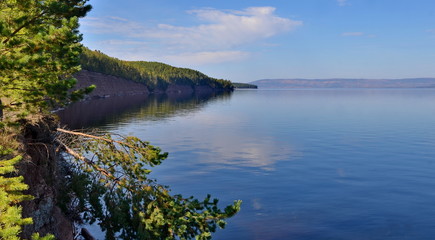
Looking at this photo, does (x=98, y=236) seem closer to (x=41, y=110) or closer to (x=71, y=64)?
(x=41, y=110)

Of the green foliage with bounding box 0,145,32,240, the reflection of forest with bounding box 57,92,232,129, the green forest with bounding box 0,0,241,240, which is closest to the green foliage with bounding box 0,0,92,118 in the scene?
the green forest with bounding box 0,0,241,240

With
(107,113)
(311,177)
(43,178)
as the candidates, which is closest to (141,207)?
(43,178)

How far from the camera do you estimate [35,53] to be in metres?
14.3

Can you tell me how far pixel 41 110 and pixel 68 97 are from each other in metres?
1.26

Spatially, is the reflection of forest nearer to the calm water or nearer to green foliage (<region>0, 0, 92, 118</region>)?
the calm water

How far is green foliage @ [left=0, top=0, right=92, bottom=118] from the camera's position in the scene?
537 inches

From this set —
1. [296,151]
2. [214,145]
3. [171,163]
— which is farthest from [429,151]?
[171,163]

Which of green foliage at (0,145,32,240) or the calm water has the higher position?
green foliage at (0,145,32,240)

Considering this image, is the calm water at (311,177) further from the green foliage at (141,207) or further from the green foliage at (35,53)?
the green foliage at (35,53)

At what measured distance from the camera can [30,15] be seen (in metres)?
14.9

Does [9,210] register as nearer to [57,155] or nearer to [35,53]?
[35,53]

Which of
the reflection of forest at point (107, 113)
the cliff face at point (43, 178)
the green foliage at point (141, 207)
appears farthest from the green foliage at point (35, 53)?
the reflection of forest at point (107, 113)

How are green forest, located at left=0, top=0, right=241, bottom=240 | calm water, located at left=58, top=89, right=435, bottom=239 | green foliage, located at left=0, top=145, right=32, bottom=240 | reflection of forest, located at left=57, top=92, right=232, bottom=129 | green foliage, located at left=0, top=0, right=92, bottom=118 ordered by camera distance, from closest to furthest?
green foliage, located at left=0, top=145, right=32, bottom=240
green foliage, located at left=0, top=0, right=92, bottom=118
green forest, located at left=0, top=0, right=241, bottom=240
calm water, located at left=58, top=89, right=435, bottom=239
reflection of forest, located at left=57, top=92, right=232, bottom=129

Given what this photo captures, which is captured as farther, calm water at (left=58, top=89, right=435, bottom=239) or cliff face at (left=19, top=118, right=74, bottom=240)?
calm water at (left=58, top=89, right=435, bottom=239)
